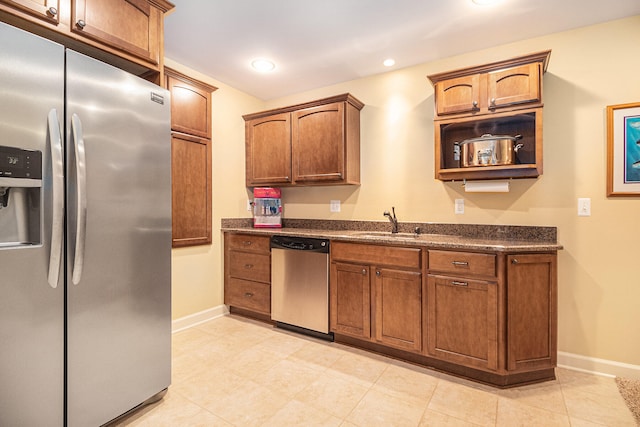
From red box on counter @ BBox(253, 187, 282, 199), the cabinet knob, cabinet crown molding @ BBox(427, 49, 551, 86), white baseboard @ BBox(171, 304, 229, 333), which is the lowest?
white baseboard @ BBox(171, 304, 229, 333)

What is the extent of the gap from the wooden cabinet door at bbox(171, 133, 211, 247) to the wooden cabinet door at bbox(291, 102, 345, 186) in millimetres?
946

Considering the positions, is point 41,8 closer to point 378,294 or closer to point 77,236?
point 77,236

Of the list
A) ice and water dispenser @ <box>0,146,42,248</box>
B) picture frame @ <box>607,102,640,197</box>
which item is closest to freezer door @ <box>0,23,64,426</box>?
ice and water dispenser @ <box>0,146,42,248</box>

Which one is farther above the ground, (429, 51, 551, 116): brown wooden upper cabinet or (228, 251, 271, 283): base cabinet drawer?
(429, 51, 551, 116): brown wooden upper cabinet

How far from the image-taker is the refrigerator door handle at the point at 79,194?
145cm

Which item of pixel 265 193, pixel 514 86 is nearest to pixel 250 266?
pixel 265 193

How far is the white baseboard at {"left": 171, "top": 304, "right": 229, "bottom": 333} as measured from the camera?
3035mm

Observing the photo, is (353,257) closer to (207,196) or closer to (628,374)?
(207,196)

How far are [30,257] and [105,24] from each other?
1289 millimetres

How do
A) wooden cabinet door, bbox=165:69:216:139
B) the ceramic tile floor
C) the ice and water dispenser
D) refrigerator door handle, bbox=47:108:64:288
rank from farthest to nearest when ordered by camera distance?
wooden cabinet door, bbox=165:69:216:139 < the ceramic tile floor < refrigerator door handle, bbox=47:108:64:288 < the ice and water dispenser

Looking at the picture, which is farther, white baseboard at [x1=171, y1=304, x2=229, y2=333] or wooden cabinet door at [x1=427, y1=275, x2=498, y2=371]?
white baseboard at [x1=171, y1=304, x2=229, y2=333]

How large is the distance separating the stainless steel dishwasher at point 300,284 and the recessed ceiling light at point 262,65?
5.59ft

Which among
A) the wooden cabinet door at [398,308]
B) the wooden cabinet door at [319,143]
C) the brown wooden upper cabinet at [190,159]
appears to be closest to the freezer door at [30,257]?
the brown wooden upper cabinet at [190,159]

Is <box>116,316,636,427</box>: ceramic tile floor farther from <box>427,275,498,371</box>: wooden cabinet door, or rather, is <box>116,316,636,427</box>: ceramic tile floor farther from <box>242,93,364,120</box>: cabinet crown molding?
<box>242,93,364,120</box>: cabinet crown molding
